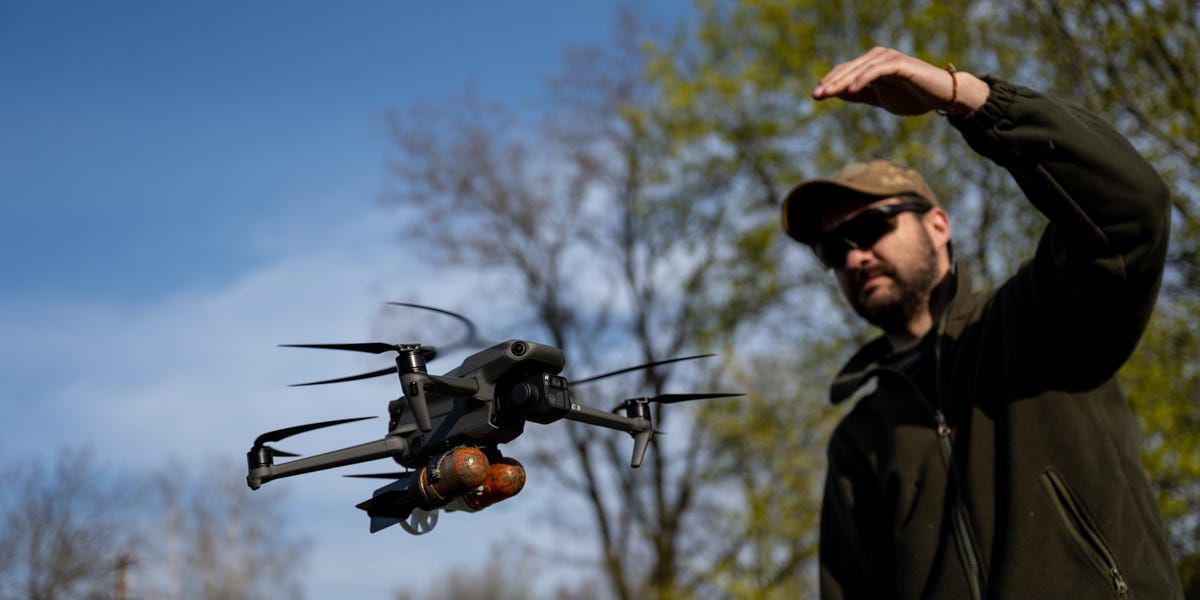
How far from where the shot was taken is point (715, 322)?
53.9ft

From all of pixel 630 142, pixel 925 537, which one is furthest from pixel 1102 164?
pixel 630 142

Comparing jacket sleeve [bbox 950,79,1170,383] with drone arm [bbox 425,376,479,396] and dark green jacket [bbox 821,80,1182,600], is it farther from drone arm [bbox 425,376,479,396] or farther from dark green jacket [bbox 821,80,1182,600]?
drone arm [bbox 425,376,479,396]

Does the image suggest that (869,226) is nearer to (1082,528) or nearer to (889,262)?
(889,262)

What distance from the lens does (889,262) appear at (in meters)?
3.78

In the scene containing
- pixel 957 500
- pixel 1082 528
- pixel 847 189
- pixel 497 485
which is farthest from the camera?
pixel 847 189

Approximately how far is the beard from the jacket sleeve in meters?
0.85

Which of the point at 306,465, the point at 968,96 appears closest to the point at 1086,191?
the point at 968,96

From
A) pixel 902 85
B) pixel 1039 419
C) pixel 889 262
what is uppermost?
pixel 902 85

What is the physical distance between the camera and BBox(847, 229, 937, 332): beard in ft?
12.3

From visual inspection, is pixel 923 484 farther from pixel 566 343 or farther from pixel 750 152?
pixel 566 343

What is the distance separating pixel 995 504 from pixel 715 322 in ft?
43.7

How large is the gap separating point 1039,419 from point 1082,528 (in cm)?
33

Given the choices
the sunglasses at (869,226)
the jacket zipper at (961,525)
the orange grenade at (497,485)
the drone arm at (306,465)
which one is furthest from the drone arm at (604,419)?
the sunglasses at (869,226)

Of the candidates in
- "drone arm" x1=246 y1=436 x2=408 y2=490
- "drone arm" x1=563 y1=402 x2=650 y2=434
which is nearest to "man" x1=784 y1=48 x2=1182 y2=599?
"drone arm" x1=563 y1=402 x2=650 y2=434
